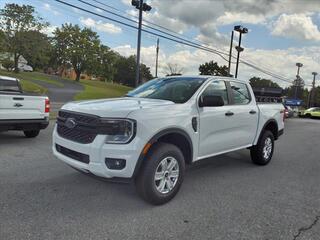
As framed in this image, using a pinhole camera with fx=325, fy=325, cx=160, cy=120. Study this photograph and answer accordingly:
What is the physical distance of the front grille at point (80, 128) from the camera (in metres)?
4.00

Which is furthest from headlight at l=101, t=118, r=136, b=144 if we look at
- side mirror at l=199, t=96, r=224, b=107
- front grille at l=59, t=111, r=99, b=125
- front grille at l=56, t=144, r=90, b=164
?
side mirror at l=199, t=96, r=224, b=107

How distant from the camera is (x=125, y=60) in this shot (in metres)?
110

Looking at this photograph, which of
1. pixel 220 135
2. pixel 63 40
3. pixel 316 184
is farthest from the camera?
pixel 63 40

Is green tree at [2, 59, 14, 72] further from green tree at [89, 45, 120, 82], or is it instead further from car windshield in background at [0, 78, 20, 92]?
car windshield in background at [0, 78, 20, 92]

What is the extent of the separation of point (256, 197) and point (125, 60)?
108393 mm

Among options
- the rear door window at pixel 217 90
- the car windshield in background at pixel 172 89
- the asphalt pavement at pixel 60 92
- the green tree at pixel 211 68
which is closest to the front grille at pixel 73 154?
the car windshield in background at pixel 172 89

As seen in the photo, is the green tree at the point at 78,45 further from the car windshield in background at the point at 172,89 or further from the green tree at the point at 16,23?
the car windshield in background at the point at 172,89

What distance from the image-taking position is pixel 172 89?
5.30m

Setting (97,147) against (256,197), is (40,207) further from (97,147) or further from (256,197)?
(256,197)

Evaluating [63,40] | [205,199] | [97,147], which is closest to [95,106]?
[97,147]

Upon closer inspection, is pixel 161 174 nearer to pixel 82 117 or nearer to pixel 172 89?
pixel 82 117

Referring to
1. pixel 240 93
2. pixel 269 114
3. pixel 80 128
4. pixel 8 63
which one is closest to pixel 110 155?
pixel 80 128

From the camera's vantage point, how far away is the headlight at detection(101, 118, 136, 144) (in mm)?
3900

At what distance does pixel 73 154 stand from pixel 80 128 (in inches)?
15.0
